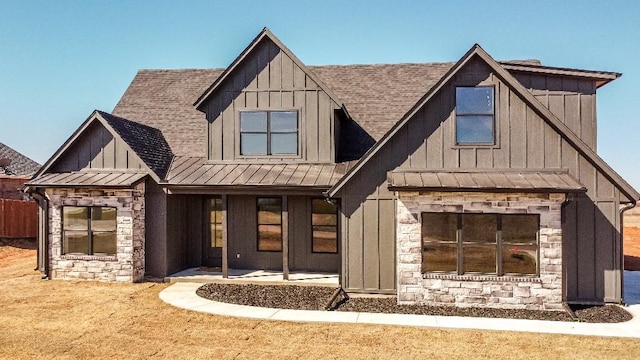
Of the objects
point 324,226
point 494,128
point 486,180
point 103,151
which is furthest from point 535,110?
point 103,151

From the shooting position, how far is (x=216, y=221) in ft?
54.1

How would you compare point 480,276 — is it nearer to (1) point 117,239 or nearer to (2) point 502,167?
(2) point 502,167

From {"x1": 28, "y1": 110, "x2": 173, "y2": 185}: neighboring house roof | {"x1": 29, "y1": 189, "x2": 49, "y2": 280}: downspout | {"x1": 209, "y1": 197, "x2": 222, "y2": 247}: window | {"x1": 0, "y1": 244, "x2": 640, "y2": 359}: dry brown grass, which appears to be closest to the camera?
{"x1": 0, "y1": 244, "x2": 640, "y2": 359}: dry brown grass

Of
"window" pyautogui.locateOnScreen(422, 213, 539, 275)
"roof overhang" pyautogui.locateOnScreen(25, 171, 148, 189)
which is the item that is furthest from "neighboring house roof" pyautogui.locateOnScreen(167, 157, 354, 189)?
"window" pyautogui.locateOnScreen(422, 213, 539, 275)

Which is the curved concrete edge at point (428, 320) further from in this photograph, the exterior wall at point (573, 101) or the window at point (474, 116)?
the exterior wall at point (573, 101)

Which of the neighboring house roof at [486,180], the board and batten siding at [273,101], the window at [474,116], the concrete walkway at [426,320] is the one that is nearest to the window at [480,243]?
the neighboring house roof at [486,180]

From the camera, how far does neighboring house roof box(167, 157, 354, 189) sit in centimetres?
1386

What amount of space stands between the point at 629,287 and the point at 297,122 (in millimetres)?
12805

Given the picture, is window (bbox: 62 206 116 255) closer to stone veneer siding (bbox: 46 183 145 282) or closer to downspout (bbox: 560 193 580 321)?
stone veneer siding (bbox: 46 183 145 282)

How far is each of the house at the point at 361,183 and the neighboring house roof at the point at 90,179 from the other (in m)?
0.08

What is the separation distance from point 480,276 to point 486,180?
8.79 feet

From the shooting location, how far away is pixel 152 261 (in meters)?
14.9

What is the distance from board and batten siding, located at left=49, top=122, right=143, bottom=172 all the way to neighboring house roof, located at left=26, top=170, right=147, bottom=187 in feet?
0.91

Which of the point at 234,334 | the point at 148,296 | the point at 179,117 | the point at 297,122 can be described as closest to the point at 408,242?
the point at 234,334
